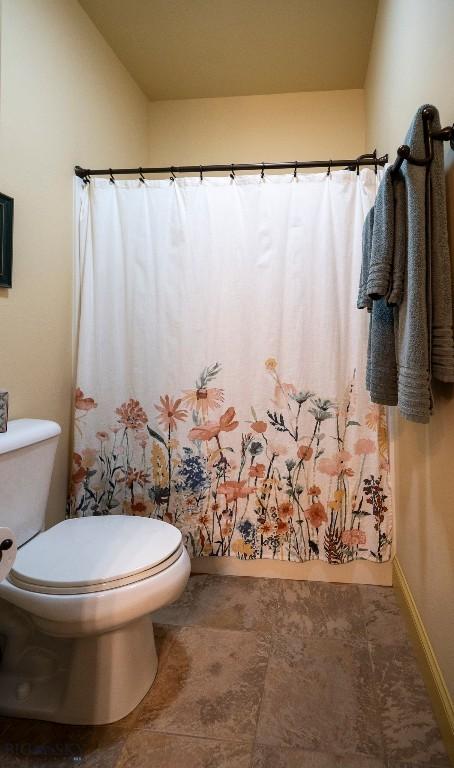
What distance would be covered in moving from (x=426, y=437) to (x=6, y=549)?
1105 mm

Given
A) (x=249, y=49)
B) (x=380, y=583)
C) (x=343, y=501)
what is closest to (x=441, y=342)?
(x=343, y=501)

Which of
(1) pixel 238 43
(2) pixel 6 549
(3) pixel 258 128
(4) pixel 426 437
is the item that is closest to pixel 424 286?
(4) pixel 426 437

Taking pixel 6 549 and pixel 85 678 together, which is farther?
pixel 85 678

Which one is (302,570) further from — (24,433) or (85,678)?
(24,433)

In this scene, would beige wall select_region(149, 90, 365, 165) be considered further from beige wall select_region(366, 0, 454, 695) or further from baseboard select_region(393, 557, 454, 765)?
baseboard select_region(393, 557, 454, 765)

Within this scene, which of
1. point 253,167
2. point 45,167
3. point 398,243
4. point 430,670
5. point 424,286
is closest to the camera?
point 424,286

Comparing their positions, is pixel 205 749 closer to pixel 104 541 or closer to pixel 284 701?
pixel 284 701

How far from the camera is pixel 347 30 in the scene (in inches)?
71.7

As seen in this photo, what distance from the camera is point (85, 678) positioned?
1.06m

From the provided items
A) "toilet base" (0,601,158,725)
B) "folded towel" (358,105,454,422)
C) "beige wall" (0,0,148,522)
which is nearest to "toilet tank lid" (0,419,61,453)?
"beige wall" (0,0,148,522)

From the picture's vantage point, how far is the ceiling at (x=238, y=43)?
172cm

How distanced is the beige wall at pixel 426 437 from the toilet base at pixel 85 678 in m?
0.82

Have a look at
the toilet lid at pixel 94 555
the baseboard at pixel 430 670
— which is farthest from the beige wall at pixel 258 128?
the baseboard at pixel 430 670

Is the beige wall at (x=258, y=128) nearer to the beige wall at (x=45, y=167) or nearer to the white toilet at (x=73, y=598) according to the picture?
the beige wall at (x=45, y=167)
